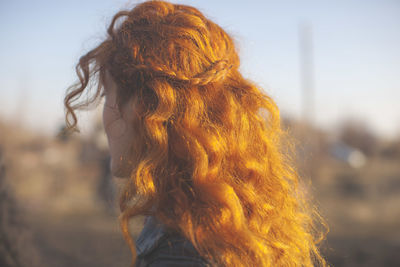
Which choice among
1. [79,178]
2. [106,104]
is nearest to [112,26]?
[106,104]

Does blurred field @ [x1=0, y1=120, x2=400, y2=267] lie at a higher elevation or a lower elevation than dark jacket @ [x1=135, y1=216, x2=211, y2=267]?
lower

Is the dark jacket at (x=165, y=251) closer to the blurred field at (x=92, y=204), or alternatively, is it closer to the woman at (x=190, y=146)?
the woman at (x=190, y=146)

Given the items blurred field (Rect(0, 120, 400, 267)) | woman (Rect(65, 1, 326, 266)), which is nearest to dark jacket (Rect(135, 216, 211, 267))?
woman (Rect(65, 1, 326, 266))

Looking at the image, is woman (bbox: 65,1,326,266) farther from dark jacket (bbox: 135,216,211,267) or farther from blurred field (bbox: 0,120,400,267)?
blurred field (bbox: 0,120,400,267)

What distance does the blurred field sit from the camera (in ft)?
7.75

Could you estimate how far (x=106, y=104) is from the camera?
4.34 ft

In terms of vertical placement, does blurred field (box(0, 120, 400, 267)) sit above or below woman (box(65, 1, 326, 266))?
below

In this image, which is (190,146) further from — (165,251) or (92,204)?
(92,204)

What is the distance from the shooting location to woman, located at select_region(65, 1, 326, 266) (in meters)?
1.05

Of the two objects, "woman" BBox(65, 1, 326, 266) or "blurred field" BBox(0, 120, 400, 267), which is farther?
"blurred field" BBox(0, 120, 400, 267)

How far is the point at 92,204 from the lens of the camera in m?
10.1

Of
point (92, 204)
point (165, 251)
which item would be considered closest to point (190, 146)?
point (165, 251)

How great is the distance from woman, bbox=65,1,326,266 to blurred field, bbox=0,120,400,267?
0.42m

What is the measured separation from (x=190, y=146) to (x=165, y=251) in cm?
36
